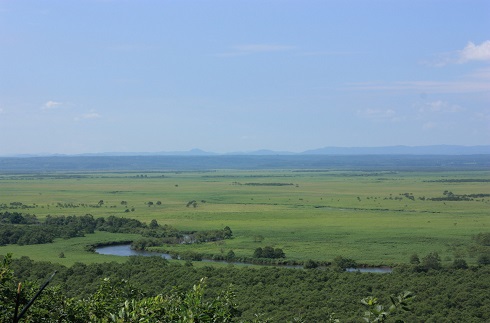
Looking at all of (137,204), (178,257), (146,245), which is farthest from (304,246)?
(137,204)

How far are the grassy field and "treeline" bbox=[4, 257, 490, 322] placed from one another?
7.30m

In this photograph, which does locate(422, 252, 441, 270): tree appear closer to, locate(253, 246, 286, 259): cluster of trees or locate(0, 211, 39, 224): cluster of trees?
locate(253, 246, 286, 259): cluster of trees

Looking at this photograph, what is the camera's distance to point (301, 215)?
6775 cm

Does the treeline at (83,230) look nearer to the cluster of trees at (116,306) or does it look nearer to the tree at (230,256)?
the tree at (230,256)

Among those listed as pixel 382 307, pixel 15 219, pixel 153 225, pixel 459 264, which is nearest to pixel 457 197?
pixel 153 225

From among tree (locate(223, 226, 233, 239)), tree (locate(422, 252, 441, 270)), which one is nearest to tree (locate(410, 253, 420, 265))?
tree (locate(422, 252, 441, 270))

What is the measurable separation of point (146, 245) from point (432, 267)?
24181 millimetres

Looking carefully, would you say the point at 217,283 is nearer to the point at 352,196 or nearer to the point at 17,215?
the point at 17,215

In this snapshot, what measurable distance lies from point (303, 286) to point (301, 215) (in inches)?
1539

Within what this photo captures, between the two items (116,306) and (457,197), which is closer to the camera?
(116,306)

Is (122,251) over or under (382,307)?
under

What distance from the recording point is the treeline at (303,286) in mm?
23766

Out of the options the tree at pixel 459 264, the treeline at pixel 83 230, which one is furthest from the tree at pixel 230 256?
the tree at pixel 459 264

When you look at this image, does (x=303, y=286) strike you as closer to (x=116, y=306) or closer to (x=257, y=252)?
(x=257, y=252)
